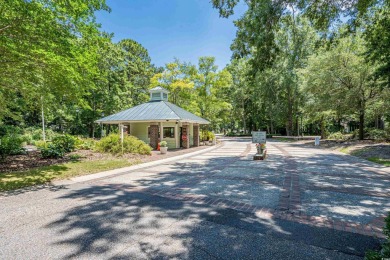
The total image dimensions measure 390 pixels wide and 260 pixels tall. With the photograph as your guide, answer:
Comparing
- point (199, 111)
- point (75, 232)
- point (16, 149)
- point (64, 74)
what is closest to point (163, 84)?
point (199, 111)

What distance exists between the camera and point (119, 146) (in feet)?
47.4

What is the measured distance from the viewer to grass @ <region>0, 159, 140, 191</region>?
729 cm

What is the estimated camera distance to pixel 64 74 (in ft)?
28.3

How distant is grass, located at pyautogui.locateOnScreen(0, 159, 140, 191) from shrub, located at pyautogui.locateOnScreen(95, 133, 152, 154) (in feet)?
9.89

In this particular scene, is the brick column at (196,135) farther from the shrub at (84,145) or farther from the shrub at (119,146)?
the shrub at (84,145)

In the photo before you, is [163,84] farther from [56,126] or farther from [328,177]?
[328,177]

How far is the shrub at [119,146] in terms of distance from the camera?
14422 millimetres

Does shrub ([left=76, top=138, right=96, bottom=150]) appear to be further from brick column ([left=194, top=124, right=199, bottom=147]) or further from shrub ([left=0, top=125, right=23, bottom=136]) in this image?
shrub ([left=0, top=125, right=23, bottom=136])

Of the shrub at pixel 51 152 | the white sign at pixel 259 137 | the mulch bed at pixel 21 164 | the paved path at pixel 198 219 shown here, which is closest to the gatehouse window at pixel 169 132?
the white sign at pixel 259 137

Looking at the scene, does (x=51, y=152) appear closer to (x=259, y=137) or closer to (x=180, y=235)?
(x=180, y=235)

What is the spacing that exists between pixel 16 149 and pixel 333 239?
648 inches

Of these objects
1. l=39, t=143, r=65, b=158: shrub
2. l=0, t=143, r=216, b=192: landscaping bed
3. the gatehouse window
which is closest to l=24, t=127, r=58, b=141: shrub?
the gatehouse window

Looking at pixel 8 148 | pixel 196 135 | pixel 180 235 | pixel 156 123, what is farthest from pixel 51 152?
pixel 196 135

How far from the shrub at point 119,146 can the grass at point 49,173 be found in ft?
9.89
